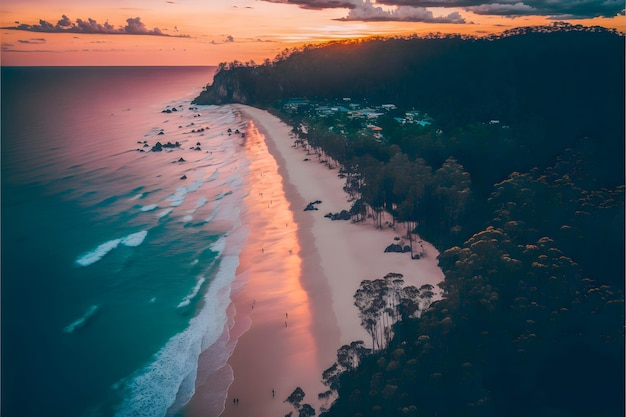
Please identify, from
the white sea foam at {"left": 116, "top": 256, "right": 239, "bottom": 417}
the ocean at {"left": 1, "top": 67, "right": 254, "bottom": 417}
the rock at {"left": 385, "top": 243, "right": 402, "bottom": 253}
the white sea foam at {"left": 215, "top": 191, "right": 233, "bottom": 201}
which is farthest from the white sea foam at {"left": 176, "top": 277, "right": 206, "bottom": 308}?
the white sea foam at {"left": 215, "top": 191, "right": 233, "bottom": 201}

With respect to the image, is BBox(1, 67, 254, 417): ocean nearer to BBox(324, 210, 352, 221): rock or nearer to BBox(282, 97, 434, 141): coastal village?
BBox(324, 210, 352, 221): rock

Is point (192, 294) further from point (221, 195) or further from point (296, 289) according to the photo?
point (221, 195)

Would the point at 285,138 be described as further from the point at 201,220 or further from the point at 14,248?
the point at 14,248

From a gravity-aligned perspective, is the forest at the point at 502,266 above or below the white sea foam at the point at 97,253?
above

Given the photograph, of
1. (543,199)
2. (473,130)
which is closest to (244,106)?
(473,130)

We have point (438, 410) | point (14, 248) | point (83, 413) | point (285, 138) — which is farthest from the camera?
point (285, 138)

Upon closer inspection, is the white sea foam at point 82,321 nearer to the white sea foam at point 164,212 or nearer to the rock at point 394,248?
the white sea foam at point 164,212

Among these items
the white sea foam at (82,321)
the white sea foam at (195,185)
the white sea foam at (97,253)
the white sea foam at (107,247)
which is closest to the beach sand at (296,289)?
the white sea foam at (195,185)

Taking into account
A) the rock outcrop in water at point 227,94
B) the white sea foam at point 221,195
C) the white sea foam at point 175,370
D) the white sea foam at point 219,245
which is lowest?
the white sea foam at point 175,370
